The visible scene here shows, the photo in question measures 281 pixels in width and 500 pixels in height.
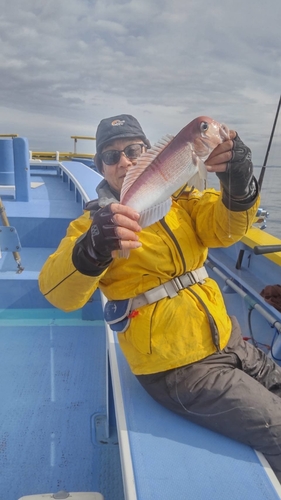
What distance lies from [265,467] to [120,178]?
1.43 meters

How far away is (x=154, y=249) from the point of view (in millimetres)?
1779

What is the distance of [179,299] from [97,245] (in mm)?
566

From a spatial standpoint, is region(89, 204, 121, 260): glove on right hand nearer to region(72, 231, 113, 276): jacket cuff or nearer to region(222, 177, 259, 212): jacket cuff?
region(72, 231, 113, 276): jacket cuff

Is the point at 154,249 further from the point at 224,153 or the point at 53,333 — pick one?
the point at 53,333

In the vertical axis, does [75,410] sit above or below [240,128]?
below

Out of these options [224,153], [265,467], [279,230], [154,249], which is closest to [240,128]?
[224,153]

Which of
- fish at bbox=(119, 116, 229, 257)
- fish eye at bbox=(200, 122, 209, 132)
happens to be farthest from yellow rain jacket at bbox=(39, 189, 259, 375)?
fish eye at bbox=(200, 122, 209, 132)

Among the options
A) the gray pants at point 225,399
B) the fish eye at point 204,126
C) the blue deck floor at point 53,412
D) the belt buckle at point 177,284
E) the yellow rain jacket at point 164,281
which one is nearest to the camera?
the fish eye at point 204,126

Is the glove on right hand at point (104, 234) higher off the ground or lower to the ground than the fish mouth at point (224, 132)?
lower

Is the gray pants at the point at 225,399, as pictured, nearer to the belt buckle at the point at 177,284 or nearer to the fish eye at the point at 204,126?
the belt buckle at the point at 177,284

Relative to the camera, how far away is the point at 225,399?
5.43 ft

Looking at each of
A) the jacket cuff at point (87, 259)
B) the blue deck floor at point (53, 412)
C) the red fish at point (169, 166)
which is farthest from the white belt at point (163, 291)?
the blue deck floor at point (53, 412)

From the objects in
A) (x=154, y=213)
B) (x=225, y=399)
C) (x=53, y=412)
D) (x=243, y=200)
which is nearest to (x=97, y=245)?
(x=154, y=213)

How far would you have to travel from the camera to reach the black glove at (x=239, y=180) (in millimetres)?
1422
